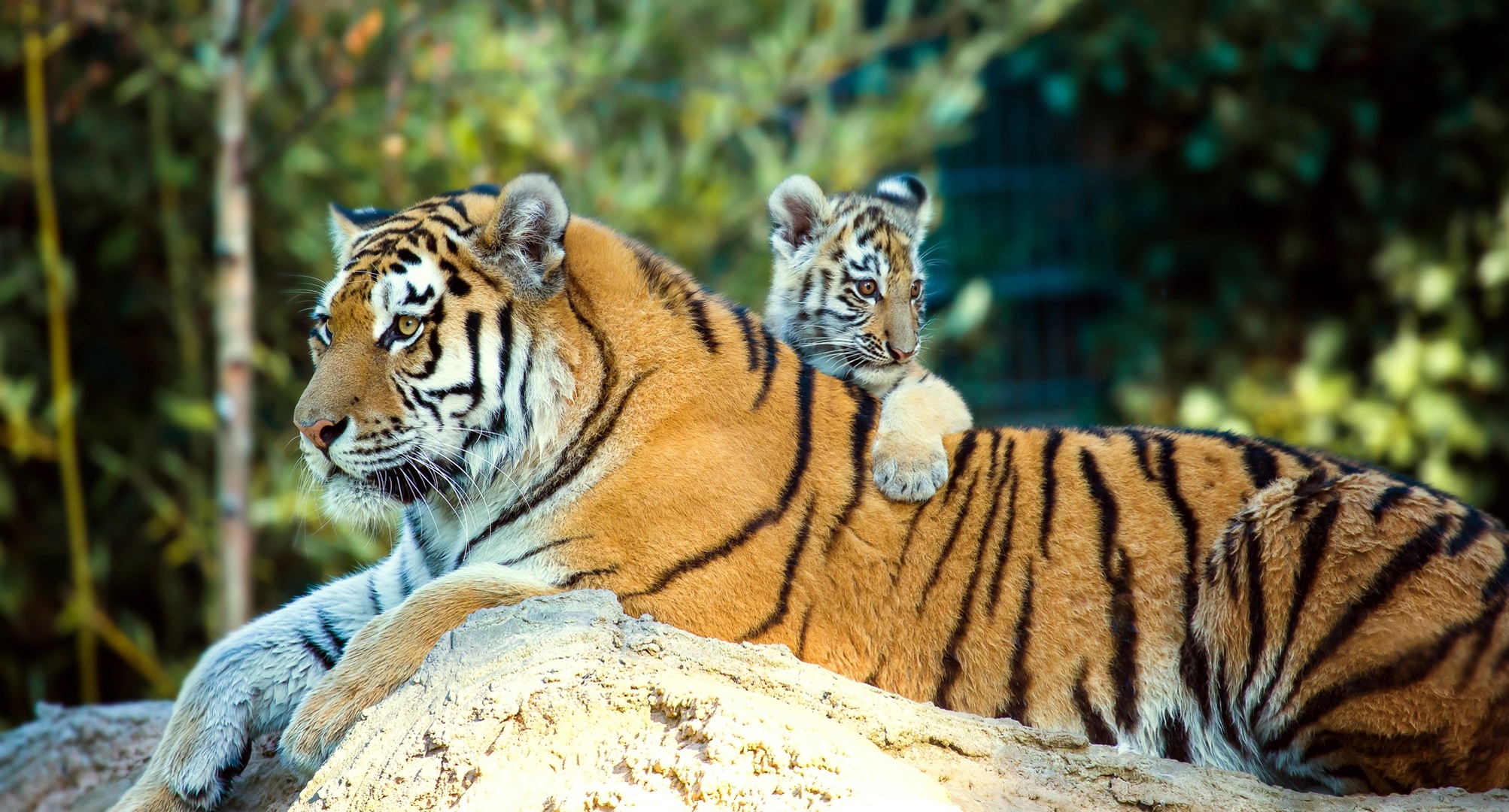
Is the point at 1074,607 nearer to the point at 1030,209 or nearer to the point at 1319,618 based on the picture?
the point at 1319,618

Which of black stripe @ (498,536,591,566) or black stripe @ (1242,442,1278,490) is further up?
black stripe @ (1242,442,1278,490)

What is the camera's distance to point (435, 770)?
1875 millimetres

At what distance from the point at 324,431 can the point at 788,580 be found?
36.4 inches

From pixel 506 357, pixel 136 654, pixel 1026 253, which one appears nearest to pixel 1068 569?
pixel 506 357

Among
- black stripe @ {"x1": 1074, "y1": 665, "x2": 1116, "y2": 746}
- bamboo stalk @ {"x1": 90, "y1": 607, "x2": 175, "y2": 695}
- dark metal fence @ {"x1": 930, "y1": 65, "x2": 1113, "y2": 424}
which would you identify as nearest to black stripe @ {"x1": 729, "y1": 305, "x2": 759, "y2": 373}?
black stripe @ {"x1": 1074, "y1": 665, "x2": 1116, "y2": 746}

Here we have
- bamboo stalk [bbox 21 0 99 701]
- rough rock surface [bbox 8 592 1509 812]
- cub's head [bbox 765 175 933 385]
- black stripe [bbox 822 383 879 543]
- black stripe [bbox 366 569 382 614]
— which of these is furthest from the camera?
bamboo stalk [bbox 21 0 99 701]

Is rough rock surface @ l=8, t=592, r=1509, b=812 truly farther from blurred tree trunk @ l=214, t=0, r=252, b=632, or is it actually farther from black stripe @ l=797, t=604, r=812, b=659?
blurred tree trunk @ l=214, t=0, r=252, b=632

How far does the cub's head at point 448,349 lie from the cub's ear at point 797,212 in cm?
110

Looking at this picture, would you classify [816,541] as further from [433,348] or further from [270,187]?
[270,187]

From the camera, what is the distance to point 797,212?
3.73 metres

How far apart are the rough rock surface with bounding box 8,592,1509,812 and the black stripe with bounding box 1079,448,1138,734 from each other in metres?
0.34

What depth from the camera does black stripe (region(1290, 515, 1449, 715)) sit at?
8.03 ft

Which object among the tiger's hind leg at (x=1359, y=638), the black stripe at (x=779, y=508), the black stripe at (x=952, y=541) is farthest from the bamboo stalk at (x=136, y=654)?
the tiger's hind leg at (x=1359, y=638)

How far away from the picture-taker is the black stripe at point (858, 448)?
2674 millimetres
